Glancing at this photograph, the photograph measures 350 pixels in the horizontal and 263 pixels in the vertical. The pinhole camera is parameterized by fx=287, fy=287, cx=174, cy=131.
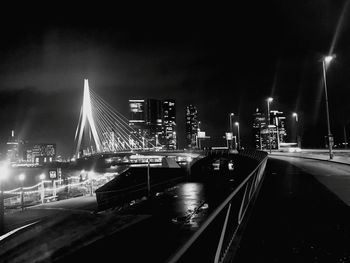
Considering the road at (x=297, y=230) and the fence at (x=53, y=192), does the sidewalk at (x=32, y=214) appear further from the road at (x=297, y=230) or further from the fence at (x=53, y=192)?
the road at (x=297, y=230)

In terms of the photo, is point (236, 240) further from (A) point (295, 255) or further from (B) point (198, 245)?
(B) point (198, 245)

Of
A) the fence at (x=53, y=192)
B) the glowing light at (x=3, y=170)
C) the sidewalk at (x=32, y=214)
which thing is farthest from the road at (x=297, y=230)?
the fence at (x=53, y=192)

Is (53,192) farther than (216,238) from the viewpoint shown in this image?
Yes

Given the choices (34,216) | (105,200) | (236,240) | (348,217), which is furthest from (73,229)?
(105,200)

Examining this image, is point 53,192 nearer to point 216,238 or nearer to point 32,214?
point 32,214

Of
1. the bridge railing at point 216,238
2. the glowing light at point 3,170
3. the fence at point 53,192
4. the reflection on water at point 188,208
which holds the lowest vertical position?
the fence at point 53,192

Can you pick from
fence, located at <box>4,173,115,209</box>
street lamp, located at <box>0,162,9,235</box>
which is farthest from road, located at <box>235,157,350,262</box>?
fence, located at <box>4,173,115,209</box>

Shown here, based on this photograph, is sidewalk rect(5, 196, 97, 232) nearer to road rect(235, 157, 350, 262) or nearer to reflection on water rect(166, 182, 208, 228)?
reflection on water rect(166, 182, 208, 228)

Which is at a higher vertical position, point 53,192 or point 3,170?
point 3,170

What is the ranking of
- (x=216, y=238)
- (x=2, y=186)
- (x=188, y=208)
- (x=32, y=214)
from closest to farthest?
(x=216, y=238) < (x=188, y=208) < (x=2, y=186) < (x=32, y=214)

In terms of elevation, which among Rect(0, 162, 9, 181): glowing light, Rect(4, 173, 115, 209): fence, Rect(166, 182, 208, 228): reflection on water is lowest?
Rect(4, 173, 115, 209): fence

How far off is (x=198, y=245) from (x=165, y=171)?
75.8 ft

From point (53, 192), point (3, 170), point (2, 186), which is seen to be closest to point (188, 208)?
point (2, 186)

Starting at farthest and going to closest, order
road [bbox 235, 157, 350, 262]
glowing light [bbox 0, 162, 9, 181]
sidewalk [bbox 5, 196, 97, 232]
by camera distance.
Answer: sidewalk [bbox 5, 196, 97, 232] → glowing light [bbox 0, 162, 9, 181] → road [bbox 235, 157, 350, 262]
